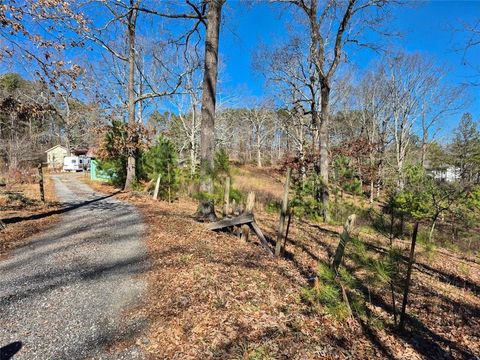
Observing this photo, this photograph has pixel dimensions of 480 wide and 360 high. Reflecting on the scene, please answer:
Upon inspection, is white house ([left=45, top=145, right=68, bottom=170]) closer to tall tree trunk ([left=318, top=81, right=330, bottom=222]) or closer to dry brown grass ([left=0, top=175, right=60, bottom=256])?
dry brown grass ([left=0, top=175, right=60, bottom=256])

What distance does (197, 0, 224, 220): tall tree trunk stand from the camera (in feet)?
22.8

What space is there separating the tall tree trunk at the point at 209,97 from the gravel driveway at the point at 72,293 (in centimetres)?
201

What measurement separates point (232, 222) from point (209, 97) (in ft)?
10.8

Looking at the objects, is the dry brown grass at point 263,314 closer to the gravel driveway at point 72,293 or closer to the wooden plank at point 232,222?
the gravel driveway at point 72,293

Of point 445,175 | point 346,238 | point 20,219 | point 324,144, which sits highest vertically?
point 324,144

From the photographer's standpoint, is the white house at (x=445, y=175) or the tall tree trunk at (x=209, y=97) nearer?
the tall tree trunk at (x=209, y=97)

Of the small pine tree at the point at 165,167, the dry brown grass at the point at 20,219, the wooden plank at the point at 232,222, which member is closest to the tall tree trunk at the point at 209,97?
the wooden plank at the point at 232,222

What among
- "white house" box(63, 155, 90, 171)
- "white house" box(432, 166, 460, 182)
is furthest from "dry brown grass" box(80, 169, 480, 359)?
"white house" box(63, 155, 90, 171)

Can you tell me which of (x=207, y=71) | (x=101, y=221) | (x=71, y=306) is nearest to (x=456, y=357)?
(x=71, y=306)

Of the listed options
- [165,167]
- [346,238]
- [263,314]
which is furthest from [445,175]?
[263,314]

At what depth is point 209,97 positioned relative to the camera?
Answer: 23.2 ft

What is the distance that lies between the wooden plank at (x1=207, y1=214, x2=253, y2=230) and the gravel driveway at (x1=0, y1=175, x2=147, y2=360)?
1647 mm

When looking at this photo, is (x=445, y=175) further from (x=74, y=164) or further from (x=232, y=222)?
(x=74, y=164)

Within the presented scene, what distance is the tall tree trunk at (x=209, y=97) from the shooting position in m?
6.95
